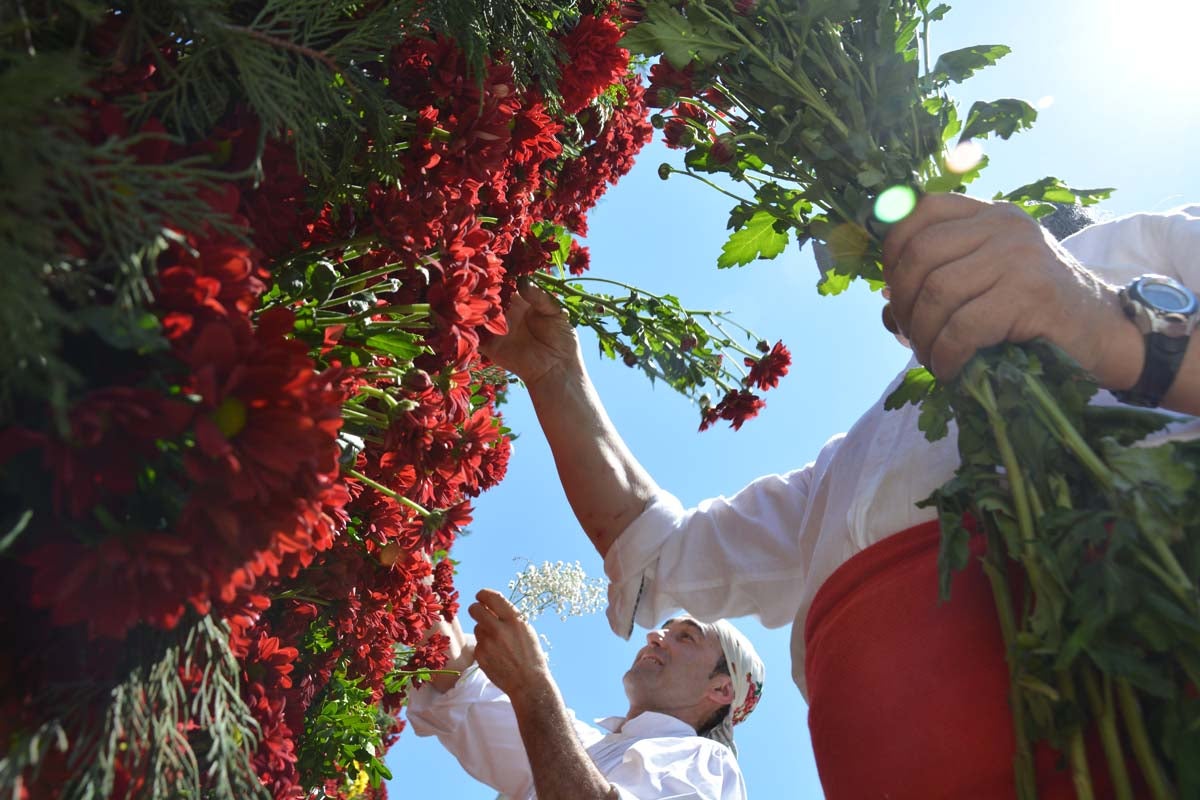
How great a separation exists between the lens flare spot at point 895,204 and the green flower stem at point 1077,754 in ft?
1.74

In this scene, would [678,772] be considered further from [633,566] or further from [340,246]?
[340,246]

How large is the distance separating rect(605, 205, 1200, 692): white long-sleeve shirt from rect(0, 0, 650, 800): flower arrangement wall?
55 cm

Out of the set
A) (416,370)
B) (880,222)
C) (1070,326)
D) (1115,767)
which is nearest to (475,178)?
(416,370)

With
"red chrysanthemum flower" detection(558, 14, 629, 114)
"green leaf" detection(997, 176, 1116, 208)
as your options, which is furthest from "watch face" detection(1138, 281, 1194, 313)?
"red chrysanthemum flower" detection(558, 14, 629, 114)

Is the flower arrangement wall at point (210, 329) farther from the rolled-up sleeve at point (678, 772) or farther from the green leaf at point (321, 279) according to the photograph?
the rolled-up sleeve at point (678, 772)

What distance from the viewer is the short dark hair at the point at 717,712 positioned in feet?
12.4

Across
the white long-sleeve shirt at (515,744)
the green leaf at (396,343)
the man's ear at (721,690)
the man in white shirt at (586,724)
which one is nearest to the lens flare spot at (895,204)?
the green leaf at (396,343)

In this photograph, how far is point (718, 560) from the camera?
76.7 inches

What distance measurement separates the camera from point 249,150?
2.84 ft

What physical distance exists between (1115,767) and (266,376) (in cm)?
83

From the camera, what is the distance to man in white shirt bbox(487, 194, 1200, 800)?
1.07m

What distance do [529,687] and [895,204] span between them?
1744mm

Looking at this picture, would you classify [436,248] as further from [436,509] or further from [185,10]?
[185,10]

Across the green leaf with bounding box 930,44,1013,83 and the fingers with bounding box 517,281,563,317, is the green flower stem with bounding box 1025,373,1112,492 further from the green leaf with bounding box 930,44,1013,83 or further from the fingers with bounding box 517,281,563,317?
the fingers with bounding box 517,281,563,317
